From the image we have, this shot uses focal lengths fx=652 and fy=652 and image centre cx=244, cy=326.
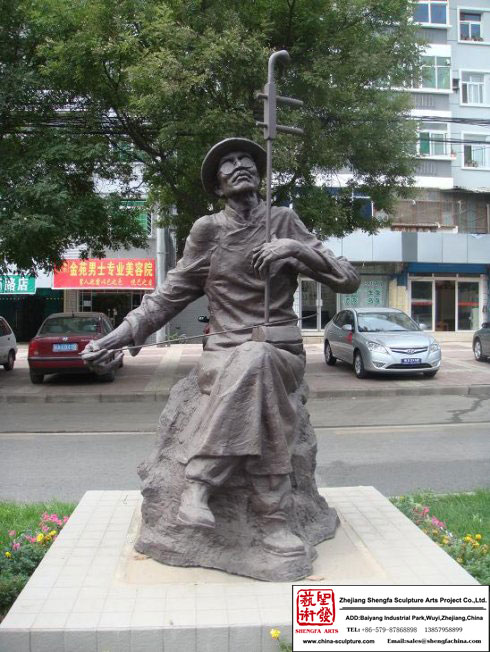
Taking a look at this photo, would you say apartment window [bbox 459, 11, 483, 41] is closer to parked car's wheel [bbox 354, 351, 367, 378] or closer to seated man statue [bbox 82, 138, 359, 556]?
parked car's wheel [bbox 354, 351, 367, 378]

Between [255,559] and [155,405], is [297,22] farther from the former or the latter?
[255,559]

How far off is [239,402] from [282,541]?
784 mm

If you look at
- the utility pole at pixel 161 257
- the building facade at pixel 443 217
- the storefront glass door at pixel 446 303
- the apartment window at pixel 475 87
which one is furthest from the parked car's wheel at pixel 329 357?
the apartment window at pixel 475 87

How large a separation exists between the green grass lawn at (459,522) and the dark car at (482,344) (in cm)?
1171

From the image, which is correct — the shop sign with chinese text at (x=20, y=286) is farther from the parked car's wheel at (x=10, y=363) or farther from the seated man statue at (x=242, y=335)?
the seated man statue at (x=242, y=335)

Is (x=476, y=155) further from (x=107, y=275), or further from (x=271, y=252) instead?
(x=271, y=252)

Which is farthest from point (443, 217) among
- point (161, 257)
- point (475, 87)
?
point (161, 257)

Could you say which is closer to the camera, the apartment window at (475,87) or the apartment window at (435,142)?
the apartment window at (435,142)

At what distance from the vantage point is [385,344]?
13492 mm

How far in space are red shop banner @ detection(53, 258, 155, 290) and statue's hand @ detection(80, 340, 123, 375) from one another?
1897 cm

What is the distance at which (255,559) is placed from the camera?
137 inches

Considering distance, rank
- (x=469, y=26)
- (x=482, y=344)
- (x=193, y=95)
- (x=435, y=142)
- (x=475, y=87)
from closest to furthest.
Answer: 1. (x=193, y=95)
2. (x=482, y=344)
3. (x=435, y=142)
4. (x=475, y=87)
5. (x=469, y=26)

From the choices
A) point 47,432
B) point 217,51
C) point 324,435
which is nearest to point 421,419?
point 324,435

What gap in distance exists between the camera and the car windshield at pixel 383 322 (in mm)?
14281
